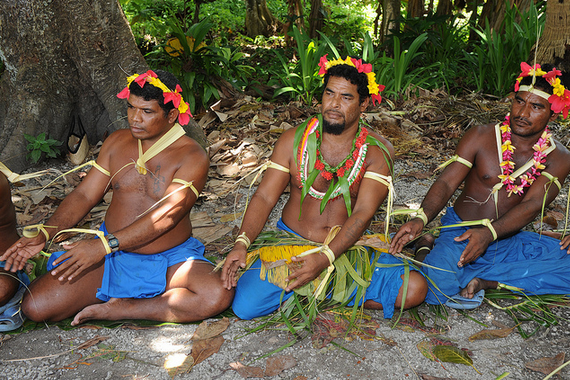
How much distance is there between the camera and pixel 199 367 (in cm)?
241

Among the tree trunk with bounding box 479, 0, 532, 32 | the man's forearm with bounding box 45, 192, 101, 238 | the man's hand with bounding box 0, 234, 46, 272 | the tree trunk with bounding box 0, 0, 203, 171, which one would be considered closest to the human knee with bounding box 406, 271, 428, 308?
the man's forearm with bounding box 45, 192, 101, 238

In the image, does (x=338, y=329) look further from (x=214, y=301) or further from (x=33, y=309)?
(x=33, y=309)

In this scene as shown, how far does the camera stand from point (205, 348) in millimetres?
2537

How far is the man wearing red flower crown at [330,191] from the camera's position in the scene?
2770mm

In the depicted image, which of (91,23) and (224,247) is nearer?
(224,247)

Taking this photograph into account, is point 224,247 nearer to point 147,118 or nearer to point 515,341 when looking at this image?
point 147,118

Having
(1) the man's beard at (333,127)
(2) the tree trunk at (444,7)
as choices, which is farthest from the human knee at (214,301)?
(2) the tree trunk at (444,7)

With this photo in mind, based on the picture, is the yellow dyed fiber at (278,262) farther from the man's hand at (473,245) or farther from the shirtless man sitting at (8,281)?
the shirtless man sitting at (8,281)

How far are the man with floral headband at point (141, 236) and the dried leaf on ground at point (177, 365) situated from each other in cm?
31

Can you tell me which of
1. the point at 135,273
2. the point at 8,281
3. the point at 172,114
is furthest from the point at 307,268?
the point at 8,281

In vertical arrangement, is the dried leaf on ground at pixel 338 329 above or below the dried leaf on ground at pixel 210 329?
below

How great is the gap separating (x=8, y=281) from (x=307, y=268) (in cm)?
165

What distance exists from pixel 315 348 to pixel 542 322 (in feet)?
4.43

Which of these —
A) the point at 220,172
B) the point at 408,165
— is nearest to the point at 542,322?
the point at 408,165
